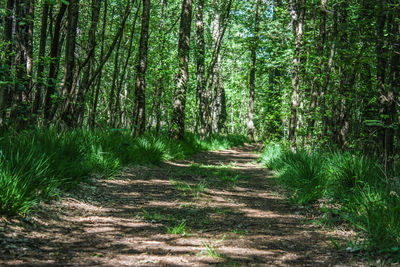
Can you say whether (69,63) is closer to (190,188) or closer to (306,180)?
(190,188)

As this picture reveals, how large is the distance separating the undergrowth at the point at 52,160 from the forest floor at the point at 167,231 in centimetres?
17

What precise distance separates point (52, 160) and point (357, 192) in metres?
3.92

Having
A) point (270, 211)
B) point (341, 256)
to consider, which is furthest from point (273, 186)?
point (341, 256)

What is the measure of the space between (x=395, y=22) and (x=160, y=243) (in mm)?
5356

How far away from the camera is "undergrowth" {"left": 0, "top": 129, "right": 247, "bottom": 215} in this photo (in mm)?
2959

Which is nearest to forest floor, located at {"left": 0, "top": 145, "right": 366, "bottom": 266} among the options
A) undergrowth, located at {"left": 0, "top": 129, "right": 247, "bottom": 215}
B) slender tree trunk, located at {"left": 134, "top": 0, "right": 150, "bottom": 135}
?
undergrowth, located at {"left": 0, "top": 129, "right": 247, "bottom": 215}

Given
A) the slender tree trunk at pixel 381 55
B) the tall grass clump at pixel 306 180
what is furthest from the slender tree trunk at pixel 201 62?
the slender tree trunk at pixel 381 55

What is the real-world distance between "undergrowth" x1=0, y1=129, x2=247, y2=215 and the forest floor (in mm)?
174

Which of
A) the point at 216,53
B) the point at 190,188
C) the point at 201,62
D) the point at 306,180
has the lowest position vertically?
the point at 190,188

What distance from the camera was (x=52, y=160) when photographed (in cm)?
394

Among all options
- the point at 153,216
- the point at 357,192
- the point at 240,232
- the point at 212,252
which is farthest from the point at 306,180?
the point at 212,252

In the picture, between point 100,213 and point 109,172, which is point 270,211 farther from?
point 109,172

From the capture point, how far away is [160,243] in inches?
116

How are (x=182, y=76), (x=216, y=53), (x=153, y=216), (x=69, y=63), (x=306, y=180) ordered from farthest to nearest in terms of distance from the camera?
(x=216, y=53)
(x=182, y=76)
(x=69, y=63)
(x=306, y=180)
(x=153, y=216)
